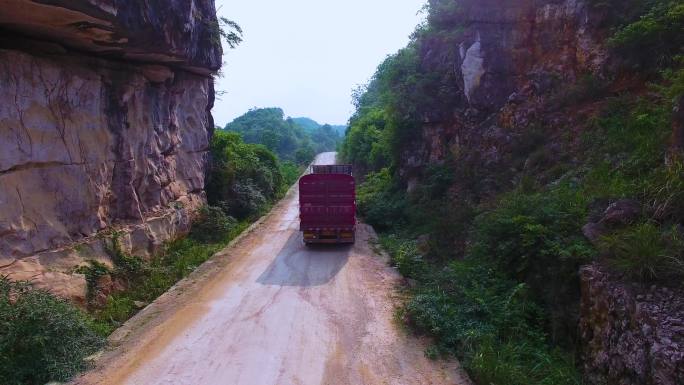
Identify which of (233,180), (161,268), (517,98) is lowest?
(161,268)

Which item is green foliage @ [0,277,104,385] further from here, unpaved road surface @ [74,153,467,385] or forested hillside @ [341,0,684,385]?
forested hillside @ [341,0,684,385]

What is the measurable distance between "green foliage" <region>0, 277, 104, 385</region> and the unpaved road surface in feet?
1.31

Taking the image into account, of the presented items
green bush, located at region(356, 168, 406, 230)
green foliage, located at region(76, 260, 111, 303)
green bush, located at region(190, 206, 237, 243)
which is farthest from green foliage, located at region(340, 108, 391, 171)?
green foliage, located at region(76, 260, 111, 303)

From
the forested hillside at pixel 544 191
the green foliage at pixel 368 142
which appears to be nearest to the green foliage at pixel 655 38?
the forested hillside at pixel 544 191

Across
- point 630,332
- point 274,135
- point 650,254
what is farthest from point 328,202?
point 274,135

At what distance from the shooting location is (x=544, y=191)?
1037cm

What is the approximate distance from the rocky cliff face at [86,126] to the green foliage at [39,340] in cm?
163

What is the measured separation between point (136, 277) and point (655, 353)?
12.0 metres

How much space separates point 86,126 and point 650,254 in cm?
1287

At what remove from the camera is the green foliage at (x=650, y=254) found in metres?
5.72

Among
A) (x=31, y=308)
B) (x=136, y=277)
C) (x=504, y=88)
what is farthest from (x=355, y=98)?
(x=31, y=308)

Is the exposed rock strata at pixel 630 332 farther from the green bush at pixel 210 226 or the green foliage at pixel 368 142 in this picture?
the green foliage at pixel 368 142

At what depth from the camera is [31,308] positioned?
7.38 meters

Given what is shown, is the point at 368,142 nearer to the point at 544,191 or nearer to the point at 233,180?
the point at 233,180
